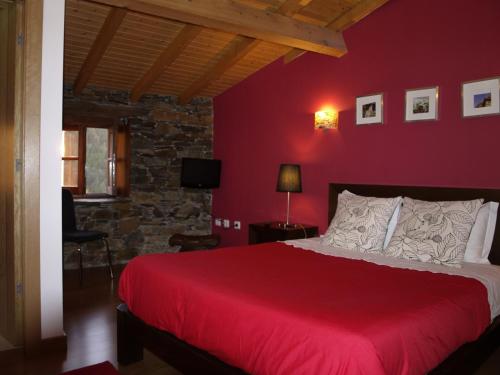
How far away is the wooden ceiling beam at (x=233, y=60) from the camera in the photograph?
391 centimetres

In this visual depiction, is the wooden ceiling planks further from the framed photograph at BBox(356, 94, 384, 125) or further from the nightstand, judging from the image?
the nightstand

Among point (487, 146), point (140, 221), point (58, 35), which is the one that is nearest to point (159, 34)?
point (58, 35)

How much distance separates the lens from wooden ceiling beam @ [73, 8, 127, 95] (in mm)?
3871

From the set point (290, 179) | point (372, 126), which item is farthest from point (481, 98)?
point (290, 179)

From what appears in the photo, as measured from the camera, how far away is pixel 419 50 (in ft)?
12.3

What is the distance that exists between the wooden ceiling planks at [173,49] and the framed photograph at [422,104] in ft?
3.13

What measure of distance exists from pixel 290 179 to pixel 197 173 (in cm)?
176

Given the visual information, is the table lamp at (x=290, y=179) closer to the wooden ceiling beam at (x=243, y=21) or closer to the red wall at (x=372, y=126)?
the red wall at (x=372, y=126)

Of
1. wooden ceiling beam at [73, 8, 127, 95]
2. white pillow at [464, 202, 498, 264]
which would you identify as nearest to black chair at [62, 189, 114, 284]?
wooden ceiling beam at [73, 8, 127, 95]

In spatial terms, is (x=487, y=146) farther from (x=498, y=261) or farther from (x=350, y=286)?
(x=350, y=286)

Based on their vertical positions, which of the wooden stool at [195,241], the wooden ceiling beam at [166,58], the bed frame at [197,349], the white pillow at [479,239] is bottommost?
the bed frame at [197,349]

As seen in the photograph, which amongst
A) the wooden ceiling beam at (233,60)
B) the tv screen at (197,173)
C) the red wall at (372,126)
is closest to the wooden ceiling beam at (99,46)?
the wooden ceiling beam at (233,60)

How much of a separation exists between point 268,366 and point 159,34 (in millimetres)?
3672

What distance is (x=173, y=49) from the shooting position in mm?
4520
